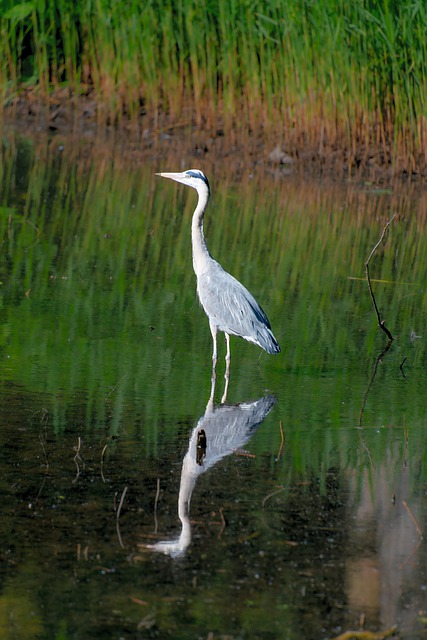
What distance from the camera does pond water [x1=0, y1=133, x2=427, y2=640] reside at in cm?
402

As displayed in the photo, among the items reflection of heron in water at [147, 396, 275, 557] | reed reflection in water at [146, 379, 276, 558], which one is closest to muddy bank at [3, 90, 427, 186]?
reed reflection in water at [146, 379, 276, 558]

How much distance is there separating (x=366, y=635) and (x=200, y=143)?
13246 millimetres

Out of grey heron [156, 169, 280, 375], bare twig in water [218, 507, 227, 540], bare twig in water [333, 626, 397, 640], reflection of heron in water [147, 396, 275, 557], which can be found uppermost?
grey heron [156, 169, 280, 375]

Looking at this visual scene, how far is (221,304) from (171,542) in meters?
2.90

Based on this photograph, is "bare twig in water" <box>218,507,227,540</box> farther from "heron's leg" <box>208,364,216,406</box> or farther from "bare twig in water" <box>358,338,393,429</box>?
"heron's leg" <box>208,364,216,406</box>

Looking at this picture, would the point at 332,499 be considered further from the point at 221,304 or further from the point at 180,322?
the point at 180,322

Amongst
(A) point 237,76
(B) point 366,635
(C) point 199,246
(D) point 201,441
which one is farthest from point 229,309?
(A) point 237,76

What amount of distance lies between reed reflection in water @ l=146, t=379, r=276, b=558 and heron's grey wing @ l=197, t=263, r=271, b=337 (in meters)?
0.47

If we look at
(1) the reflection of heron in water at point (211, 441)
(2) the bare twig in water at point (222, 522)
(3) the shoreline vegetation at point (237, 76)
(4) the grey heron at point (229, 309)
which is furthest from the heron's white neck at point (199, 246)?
(3) the shoreline vegetation at point (237, 76)

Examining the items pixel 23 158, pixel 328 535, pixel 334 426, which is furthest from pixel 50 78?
pixel 328 535

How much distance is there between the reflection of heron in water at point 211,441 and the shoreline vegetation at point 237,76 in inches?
325

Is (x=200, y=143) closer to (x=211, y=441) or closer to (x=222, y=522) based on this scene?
(x=211, y=441)

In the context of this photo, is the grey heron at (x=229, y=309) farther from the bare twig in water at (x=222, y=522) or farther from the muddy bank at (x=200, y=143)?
the muddy bank at (x=200, y=143)

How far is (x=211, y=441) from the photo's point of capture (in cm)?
575
